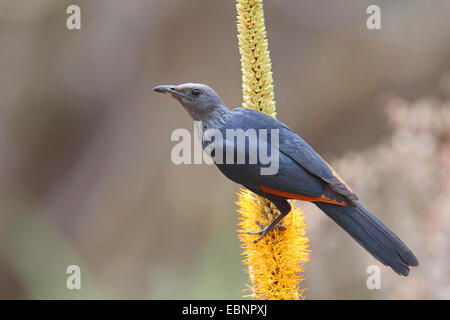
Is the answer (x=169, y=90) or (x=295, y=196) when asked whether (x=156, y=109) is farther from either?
(x=295, y=196)

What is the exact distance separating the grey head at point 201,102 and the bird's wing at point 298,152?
0.54 ft

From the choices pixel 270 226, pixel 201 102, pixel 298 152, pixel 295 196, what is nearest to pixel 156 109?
pixel 201 102

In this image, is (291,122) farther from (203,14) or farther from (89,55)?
(89,55)

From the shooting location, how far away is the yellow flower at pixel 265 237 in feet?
7.64

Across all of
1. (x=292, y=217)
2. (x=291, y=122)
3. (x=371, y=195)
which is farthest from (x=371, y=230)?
(x=291, y=122)

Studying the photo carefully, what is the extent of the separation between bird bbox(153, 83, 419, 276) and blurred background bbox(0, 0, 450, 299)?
230cm

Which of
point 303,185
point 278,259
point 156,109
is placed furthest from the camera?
point 156,109

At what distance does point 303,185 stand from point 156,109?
150 inches

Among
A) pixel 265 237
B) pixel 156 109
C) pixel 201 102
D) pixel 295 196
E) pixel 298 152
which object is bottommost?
pixel 265 237

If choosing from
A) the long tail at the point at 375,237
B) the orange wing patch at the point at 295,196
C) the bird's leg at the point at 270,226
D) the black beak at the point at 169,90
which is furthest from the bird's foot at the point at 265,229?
the black beak at the point at 169,90

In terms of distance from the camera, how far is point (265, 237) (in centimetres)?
240

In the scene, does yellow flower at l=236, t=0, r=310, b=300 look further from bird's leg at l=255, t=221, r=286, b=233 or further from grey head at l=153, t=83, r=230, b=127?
grey head at l=153, t=83, r=230, b=127

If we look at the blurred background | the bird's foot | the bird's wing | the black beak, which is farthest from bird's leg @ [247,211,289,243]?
the blurred background

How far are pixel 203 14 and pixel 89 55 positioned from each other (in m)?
1.48
